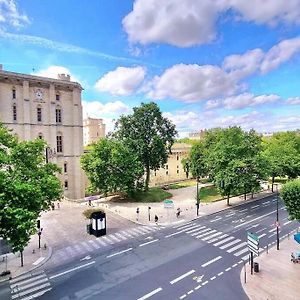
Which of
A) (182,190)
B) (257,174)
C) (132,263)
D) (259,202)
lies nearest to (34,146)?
(132,263)

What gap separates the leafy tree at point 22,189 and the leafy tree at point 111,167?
18007mm

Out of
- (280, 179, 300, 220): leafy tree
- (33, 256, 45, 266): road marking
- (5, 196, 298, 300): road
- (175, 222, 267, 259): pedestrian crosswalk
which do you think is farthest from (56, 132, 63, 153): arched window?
(280, 179, 300, 220): leafy tree

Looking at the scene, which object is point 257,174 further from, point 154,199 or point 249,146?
point 154,199

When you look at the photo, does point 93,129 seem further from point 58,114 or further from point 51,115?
point 51,115

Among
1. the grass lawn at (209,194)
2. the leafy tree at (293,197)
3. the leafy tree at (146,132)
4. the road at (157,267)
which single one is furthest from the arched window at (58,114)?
the leafy tree at (293,197)

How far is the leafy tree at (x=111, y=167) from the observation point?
4099 cm

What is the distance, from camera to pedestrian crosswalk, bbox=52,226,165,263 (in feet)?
76.7

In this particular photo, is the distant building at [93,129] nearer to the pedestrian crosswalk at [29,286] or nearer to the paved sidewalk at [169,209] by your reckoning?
the paved sidewalk at [169,209]

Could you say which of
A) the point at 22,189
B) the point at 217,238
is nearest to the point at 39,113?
the point at 22,189

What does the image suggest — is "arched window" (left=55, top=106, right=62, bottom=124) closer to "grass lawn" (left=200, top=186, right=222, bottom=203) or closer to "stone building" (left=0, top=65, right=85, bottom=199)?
"stone building" (left=0, top=65, right=85, bottom=199)

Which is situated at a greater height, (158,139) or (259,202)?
(158,139)

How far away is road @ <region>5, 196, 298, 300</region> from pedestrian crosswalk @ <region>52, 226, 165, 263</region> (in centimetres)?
10

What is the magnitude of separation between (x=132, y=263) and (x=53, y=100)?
3491cm

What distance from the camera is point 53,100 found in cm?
4759
